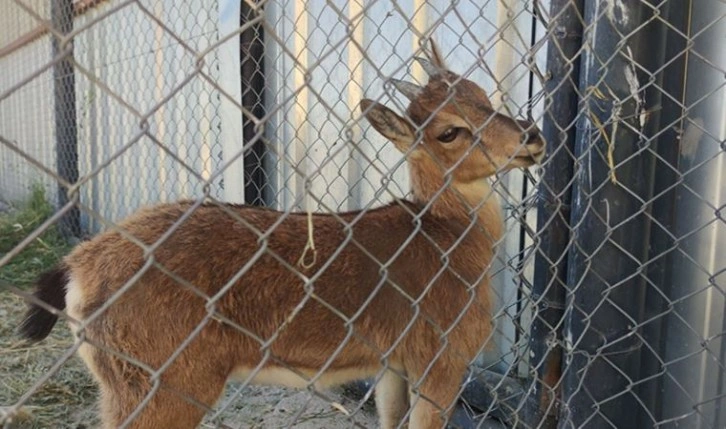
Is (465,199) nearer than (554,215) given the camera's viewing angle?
No

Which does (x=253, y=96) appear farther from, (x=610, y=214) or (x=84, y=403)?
(x=610, y=214)

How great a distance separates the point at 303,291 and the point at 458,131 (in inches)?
36.3

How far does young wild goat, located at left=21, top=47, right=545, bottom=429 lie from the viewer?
7.36 ft

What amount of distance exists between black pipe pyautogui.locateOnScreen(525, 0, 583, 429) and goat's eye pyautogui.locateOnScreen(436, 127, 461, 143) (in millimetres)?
369

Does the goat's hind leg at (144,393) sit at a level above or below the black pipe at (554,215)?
below

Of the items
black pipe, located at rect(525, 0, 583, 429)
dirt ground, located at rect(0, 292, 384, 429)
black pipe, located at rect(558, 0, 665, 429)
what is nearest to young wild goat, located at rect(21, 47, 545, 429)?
black pipe, located at rect(525, 0, 583, 429)

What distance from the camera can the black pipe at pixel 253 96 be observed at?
494 cm

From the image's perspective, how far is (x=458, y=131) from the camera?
9.18 feet

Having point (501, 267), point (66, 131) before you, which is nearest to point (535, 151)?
point (501, 267)

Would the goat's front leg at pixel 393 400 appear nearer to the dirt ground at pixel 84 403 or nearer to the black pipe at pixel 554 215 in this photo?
the dirt ground at pixel 84 403

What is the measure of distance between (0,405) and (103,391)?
1.68 meters

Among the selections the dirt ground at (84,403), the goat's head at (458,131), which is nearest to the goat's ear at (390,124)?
the goat's head at (458,131)

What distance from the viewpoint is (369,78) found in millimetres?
4137

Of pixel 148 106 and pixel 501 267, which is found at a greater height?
pixel 148 106
